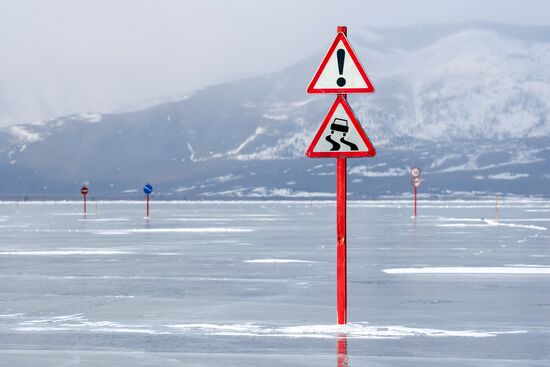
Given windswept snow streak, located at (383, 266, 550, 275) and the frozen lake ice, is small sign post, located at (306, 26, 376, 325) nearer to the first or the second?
the frozen lake ice

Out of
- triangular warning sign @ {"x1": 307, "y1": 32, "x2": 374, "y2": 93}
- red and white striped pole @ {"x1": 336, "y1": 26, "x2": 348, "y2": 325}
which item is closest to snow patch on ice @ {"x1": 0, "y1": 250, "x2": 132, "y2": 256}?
red and white striped pole @ {"x1": 336, "y1": 26, "x2": 348, "y2": 325}

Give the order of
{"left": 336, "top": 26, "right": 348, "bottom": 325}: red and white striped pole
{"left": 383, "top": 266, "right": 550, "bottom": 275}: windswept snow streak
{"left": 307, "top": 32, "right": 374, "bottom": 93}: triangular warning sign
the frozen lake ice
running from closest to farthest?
the frozen lake ice < {"left": 307, "top": 32, "right": 374, "bottom": 93}: triangular warning sign < {"left": 336, "top": 26, "right": 348, "bottom": 325}: red and white striped pole < {"left": 383, "top": 266, "right": 550, "bottom": 275}: windswept snow streak

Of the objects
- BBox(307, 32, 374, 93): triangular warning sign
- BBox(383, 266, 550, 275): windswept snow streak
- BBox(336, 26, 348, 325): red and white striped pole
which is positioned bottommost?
BBox(383, 266, 550, 275): windswept snow streak

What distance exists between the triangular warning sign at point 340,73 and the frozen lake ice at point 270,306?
2511mm

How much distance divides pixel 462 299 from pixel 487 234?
24.9 meters

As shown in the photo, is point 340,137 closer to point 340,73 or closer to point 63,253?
point 340,73

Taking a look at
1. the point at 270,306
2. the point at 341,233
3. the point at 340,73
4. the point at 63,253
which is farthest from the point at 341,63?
the point at 63,253

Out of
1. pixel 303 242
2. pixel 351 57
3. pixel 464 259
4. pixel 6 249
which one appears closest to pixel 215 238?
pixel 303 242

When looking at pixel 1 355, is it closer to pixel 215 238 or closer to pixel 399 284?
pixel 399 284

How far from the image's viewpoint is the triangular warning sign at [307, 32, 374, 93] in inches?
535

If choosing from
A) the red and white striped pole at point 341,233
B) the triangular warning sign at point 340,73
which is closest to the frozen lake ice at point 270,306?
the red and white striped pole at point 341,233

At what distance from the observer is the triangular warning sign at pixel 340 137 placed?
535 inches

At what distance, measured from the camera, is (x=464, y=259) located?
27422 mm

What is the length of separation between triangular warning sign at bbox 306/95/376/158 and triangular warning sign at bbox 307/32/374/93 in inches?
6.1
